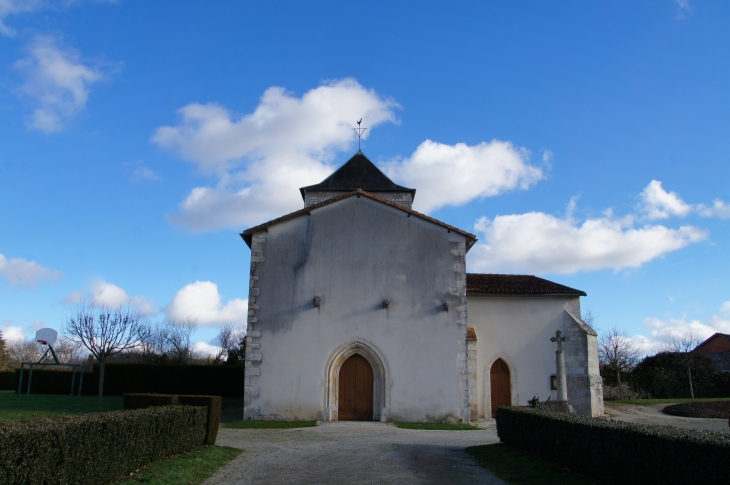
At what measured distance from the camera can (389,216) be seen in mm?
18266

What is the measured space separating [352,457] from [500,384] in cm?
1107

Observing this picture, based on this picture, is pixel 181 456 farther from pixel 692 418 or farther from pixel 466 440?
A: pixel 692 418

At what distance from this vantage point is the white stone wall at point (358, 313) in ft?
55.9

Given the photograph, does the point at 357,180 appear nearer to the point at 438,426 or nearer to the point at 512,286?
the point at 512,286

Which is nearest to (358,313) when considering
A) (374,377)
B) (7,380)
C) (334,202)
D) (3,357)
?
(374,377)

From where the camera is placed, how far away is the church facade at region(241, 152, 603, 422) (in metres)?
17.0

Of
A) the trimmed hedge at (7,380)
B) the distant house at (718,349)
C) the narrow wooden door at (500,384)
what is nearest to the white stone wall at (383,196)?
the narrow wooden door at (500,384)

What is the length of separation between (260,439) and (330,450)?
262 centimetres

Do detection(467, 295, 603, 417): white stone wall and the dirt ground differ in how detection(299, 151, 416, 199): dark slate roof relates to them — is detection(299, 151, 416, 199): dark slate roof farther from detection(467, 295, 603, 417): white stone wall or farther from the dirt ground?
the dirt ground

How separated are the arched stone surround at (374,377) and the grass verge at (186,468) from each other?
631 cm

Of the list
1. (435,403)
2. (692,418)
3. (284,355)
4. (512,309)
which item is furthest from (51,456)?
(692,418)

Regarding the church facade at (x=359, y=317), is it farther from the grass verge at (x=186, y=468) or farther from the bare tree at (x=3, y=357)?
the bare tree at (x=3, y=357)

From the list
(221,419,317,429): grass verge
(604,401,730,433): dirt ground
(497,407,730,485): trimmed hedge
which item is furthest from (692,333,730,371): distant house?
(497,407,730,485): trimmed hedge

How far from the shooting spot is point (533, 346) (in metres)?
20.2
